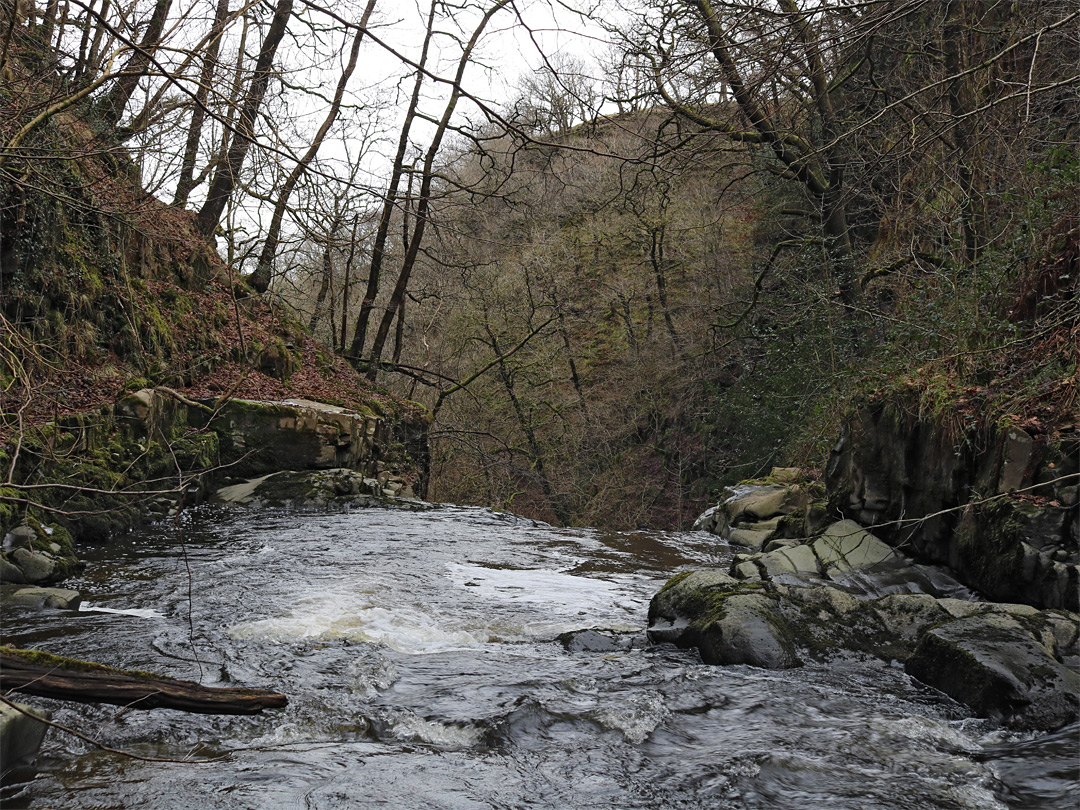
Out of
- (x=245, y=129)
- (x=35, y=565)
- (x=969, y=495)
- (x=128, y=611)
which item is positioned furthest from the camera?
(x=969, y=495)

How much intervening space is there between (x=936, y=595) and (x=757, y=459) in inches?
333

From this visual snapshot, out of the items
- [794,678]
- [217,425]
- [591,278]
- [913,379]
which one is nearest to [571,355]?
[591,278]

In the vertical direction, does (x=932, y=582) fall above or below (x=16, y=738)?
above

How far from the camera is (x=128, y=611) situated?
6.16 m

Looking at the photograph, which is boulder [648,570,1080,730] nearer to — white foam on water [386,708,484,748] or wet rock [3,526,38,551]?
white foam on water [386,708,484,748]

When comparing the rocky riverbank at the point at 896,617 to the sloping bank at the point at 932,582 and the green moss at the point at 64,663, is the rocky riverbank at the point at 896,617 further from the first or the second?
the green moss at the point at 64,663

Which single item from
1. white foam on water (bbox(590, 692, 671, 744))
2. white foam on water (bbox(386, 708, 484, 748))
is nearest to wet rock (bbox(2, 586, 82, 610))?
white foam on water (bbox(386, 708, 484, 748))

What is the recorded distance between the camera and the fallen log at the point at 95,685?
338 cm

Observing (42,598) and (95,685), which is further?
(42,598)

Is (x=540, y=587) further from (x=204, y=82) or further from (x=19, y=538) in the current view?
(x=204, y=82)

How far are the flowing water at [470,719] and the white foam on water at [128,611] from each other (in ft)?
0.12

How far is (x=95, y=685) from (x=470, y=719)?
6.35ft

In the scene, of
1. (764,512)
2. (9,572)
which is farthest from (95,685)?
(764,512)

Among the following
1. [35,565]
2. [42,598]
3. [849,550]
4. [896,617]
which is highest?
[849,550]
